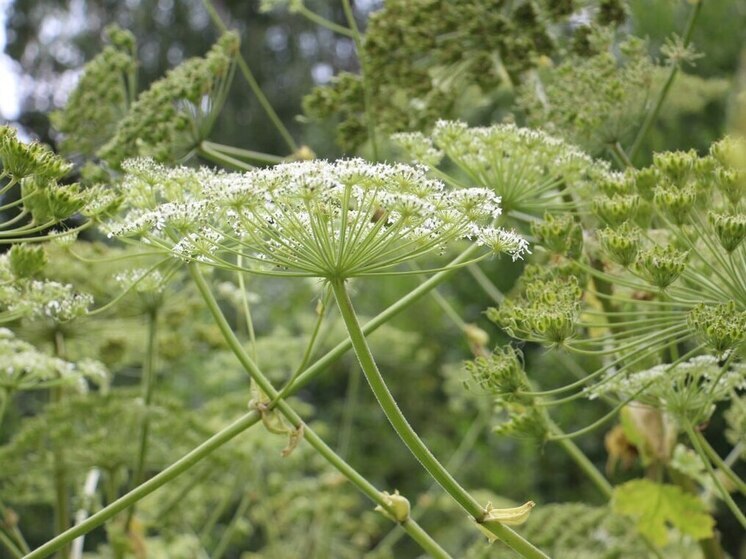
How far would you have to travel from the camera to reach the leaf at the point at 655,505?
6.04 feet

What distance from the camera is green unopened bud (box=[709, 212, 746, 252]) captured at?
1.27 meters

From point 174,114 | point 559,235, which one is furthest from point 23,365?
point 559,235

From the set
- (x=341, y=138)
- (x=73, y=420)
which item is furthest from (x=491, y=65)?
(x=73, y=420)

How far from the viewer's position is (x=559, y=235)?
1.49m

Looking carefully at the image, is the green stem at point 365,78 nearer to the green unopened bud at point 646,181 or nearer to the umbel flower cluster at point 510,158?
the umbel flower cluster at point 510,158

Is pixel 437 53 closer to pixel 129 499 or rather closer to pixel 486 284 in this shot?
pixel 486 284

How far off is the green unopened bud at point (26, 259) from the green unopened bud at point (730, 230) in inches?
38.6

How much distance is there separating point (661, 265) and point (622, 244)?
0.08 m

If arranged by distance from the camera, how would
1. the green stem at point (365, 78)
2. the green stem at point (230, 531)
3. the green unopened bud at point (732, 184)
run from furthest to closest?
the green stem at point (230, 531) → the green stem at point (365, 78) → the green unopened bud at point (732, 184)

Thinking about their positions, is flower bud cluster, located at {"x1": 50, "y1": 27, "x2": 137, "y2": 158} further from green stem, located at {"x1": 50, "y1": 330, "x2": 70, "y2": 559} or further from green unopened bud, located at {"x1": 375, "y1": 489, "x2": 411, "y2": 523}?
green unopened bud, located at {"x1": 375, "y1": 489, "x2": 411, "y2": 523}

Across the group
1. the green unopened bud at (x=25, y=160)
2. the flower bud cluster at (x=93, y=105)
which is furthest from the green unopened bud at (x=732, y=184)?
the flower bud cluster at (x=93, y=105)

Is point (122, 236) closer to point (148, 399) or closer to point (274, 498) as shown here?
point (148, 399)

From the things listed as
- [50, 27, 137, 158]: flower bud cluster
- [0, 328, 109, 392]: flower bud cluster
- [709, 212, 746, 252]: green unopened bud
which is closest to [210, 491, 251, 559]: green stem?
[0, 328, 109, 392]: flower bud cluster

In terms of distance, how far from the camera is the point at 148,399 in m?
2.24
